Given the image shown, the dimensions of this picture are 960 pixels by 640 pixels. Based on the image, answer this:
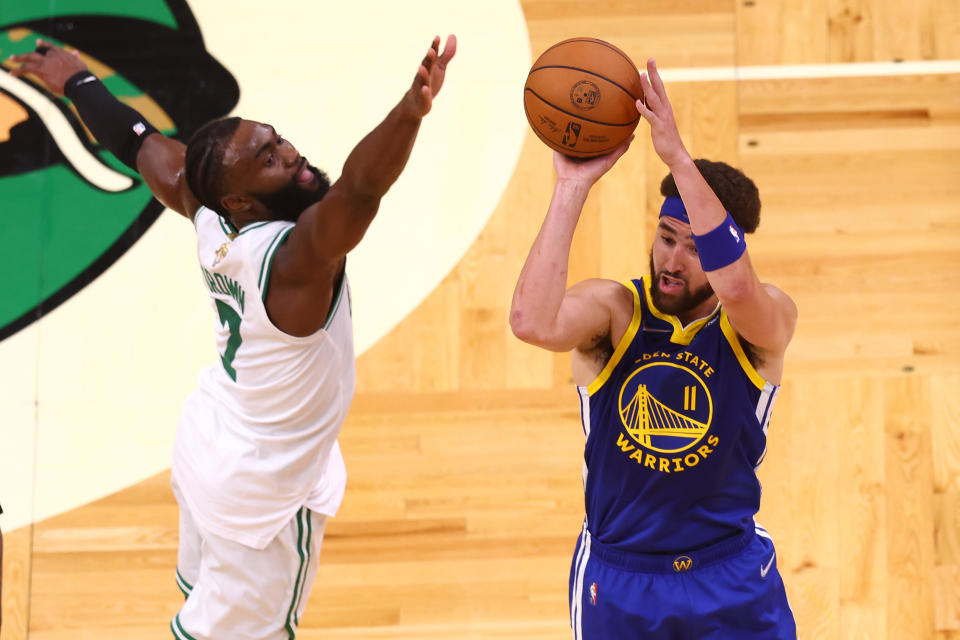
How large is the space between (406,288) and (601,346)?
1855mm

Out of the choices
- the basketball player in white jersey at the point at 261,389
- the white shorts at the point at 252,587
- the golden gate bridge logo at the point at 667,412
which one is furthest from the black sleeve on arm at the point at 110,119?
the golden gate bridge logo at the point at 667,412

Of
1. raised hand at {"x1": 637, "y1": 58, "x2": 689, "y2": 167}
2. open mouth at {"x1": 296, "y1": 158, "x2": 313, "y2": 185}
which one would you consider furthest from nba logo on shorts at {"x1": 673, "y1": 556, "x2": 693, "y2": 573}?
open mouth at {"x1": 296, "y1": 158, "x2": 313, "y2": 185}

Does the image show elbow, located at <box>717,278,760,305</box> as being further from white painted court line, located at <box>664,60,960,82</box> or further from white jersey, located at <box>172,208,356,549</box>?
white painted court line, located at <box>664,60,960,82</box>

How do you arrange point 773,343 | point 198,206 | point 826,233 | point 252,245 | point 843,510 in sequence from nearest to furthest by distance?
point 773,343 < point 252,245 < point 198,206 < point 843,510 < point 826,233

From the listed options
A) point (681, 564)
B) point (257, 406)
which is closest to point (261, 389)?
point (257, 406)

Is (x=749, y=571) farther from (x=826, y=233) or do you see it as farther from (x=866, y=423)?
(x=826, y=233)

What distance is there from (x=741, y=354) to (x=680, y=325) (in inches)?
6.6

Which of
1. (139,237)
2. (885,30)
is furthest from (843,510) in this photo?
(139,237)

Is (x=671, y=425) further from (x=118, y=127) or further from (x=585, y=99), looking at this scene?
(x=118, y=127)

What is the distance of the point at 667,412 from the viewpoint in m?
2.50

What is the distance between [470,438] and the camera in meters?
4.15

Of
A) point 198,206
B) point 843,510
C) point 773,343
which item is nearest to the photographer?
point 773,343

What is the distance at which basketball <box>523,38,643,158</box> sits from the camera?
2.49m

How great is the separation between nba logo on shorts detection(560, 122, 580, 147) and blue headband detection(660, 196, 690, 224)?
0.95ft
